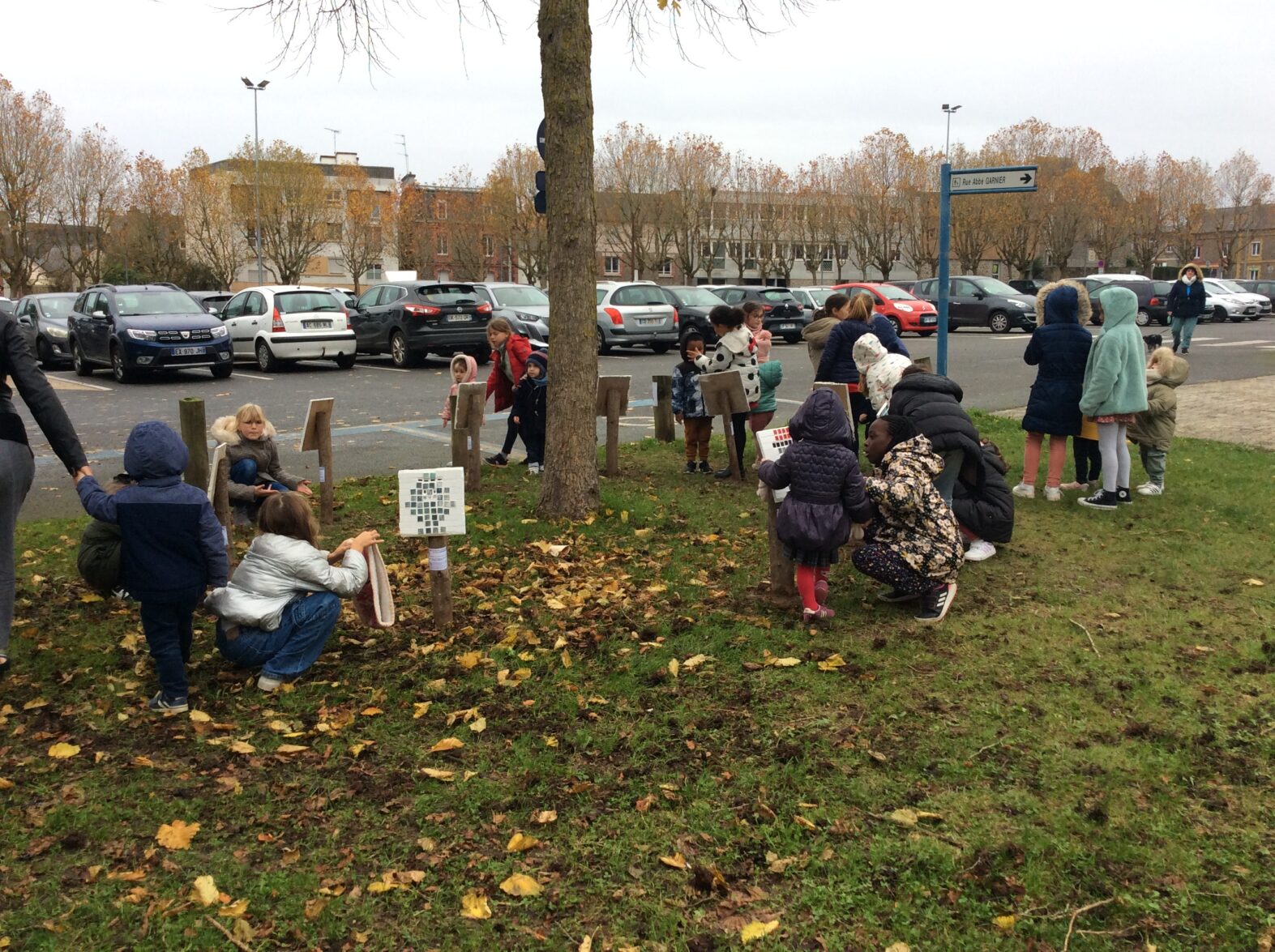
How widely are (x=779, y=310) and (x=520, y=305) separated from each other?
317 inches

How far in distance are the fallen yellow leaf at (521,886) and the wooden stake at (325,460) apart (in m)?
4.93

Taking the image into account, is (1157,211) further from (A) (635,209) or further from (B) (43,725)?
(B) (43,725)

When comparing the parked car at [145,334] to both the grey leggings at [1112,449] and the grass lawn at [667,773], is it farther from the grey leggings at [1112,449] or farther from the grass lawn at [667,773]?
the grey leggings at [1112,449]

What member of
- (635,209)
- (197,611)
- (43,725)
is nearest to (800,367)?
(197,611)

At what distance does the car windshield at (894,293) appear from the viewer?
31016 mm

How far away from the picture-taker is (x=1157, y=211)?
70.8 meters

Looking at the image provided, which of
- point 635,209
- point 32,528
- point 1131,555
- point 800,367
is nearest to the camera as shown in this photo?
point 1131,555

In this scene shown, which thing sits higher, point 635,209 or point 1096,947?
point 635,209

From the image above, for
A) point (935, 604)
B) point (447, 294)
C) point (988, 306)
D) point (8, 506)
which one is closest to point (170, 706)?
point (8, 506)

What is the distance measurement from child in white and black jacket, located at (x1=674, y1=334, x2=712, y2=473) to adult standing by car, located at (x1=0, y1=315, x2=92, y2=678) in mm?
5217

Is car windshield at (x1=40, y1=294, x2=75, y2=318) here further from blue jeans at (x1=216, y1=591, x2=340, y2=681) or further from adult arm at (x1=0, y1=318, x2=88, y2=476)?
blue jeans at (x1=216, y1=591, x2=340, y2=681)

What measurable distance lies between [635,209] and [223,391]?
48.1 metres

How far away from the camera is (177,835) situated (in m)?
3.81

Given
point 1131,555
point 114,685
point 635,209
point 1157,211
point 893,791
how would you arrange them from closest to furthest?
point 893,791 < point 114,685 < point 1131,555 < point 635,209 < point 1157,211
